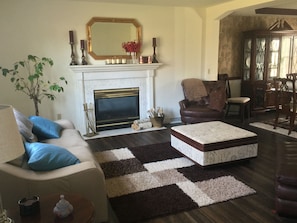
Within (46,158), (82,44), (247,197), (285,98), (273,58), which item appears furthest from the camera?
(273,58)

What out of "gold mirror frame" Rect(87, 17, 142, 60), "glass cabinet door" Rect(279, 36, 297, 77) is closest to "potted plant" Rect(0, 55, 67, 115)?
"gold mirror frame" Rect(87, 17, 142, 60)

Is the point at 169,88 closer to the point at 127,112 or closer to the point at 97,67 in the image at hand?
the point at 127,112

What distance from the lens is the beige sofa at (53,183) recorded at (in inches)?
75.7

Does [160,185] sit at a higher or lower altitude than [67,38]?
lower

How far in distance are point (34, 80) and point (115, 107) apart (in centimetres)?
160

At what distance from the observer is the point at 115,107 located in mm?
5344

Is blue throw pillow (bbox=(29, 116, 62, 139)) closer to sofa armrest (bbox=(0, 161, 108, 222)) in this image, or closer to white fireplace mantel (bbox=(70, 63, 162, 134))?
sofa armrest (bbox=(0, 161, 108, 222))

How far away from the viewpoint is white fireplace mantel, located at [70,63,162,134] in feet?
16.0

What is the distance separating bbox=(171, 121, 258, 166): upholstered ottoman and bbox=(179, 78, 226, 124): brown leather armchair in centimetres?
139

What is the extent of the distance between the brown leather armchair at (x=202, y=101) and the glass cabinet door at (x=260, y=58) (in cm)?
138

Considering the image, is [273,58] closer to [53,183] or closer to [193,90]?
[193,90]

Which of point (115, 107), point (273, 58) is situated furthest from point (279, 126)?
point (115, 107)

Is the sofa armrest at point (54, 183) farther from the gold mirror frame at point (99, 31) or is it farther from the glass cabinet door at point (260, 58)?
the glass cabinet door at point (260, 58)

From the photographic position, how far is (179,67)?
5703 millimetres
